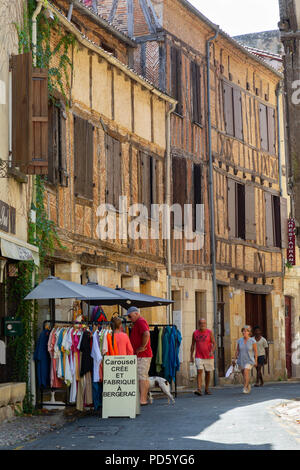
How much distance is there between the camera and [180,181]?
22875mm

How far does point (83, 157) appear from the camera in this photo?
17.5 meters

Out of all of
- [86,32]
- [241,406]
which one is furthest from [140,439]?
[86,32]

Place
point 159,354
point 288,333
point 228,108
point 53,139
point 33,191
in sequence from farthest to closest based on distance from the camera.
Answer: point 288,333 → point 228,108 → point 159,354 → point 53,139 → point 33,191

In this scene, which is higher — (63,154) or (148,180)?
(148,180)

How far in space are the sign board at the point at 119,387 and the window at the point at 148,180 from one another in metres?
7.41

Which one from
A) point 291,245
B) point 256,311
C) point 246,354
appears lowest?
point 246,354

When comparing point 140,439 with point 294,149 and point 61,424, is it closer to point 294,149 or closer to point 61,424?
point 61,424

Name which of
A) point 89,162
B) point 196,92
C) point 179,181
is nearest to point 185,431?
point 89,162

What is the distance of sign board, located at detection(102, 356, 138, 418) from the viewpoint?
519 inches

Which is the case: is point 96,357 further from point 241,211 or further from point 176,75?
point 241,211

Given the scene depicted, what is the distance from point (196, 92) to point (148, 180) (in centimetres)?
408

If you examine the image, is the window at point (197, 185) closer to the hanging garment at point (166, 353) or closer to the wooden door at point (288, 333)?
the hanging garment at point (166, 353)

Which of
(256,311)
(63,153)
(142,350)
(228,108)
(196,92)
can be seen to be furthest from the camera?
(256,311)

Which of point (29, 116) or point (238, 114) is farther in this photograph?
point (238, 114)
